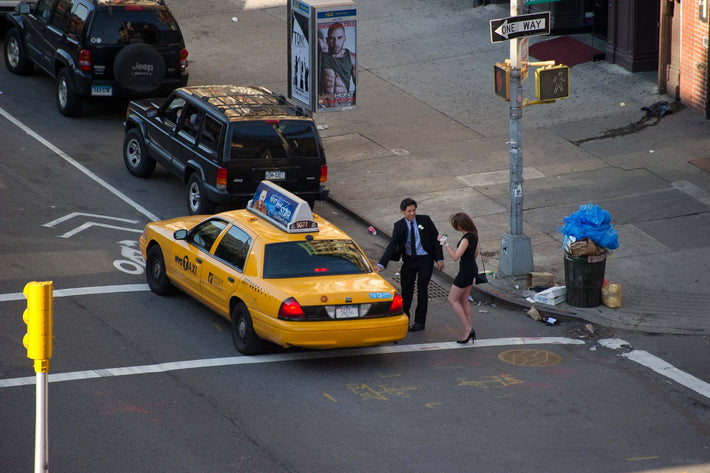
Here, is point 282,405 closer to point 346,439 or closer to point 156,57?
point 346,439

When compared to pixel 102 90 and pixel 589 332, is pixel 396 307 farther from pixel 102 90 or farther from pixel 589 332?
pixel 102 90

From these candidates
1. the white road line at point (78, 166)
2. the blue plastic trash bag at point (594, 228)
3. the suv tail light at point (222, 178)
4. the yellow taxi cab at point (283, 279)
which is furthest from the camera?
the white road line at point (78, 166)

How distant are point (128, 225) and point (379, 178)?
4.47 m

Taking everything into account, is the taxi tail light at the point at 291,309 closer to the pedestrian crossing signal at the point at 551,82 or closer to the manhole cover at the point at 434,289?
the manhole cover at the point at 434,289

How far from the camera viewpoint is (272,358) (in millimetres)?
12094

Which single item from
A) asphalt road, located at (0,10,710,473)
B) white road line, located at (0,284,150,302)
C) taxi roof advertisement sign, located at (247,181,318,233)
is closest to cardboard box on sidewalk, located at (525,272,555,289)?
asphalt road, located at (0,10,710,473)

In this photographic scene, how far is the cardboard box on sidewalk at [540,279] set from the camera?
1435 centimetres

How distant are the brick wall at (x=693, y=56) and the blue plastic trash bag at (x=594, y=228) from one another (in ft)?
28.7

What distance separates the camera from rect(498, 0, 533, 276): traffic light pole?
1434 centimetres

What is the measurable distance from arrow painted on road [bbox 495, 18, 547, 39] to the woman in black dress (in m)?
2.67

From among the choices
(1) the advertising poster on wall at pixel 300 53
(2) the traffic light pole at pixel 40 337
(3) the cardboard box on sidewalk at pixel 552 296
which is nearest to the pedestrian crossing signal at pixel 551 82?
(3) the cardboard box on sidewalk at pixel 552 296

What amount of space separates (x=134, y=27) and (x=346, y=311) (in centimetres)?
1115

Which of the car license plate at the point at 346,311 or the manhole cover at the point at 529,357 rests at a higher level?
the car license plate at the point at 346,311

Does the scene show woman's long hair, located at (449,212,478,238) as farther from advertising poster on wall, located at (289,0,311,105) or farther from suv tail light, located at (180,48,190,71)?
suv tail light, located at (180,48,190,71)
